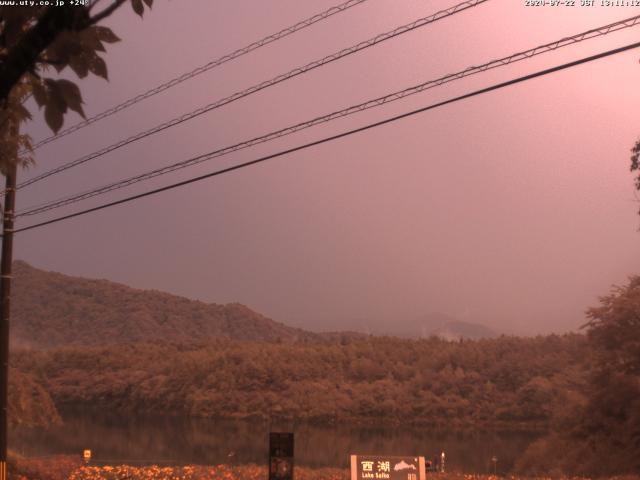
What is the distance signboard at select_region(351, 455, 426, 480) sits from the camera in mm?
12266

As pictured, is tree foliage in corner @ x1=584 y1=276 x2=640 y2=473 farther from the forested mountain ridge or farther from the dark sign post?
the forested mountain ridge

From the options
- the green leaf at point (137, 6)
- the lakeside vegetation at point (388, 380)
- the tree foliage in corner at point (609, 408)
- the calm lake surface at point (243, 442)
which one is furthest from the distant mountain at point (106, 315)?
the green leaf at point (137, 6)

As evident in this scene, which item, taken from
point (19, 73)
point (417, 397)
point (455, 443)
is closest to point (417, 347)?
point (417, 397)

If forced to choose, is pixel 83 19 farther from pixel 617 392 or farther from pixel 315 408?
pixel 315 408

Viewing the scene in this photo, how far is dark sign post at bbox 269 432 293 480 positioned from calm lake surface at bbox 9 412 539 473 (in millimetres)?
16480

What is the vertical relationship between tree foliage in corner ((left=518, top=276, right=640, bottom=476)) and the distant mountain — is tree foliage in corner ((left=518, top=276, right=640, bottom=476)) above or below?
below

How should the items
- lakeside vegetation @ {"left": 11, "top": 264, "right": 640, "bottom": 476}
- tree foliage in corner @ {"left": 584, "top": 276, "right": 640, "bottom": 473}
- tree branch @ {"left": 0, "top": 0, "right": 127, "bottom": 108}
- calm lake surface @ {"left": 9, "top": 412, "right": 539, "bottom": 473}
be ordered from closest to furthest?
tree branch @ {"left": 0, "top": 0, "right": 127, "bottom": 108} → tree foliage in corner @ {"left": 584, "top": 276, "right": 640, "bottom": 473} → lakeside vegetation @ {"left": 11, "top": 264, "right": 640, "bottom": 476} → calm lake surface @ {"left": 9, "top": 412, "right": 539, "bottom": 473}

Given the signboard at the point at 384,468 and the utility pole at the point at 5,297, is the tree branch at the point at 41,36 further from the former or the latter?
the utility pole at the point at 5,297

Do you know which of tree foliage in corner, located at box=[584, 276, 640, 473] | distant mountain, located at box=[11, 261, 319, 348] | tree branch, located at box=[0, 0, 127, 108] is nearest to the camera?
tree branch, located at box=[0, 0, 127, 108]

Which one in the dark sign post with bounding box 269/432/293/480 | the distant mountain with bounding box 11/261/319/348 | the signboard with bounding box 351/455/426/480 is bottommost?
the signboard with bounding box 351/455/426/480

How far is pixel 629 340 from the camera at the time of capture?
78.1 feet

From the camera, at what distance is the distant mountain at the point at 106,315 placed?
342 feet

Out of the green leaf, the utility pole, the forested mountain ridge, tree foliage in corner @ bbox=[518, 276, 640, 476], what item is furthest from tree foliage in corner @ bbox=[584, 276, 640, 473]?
the green leaf

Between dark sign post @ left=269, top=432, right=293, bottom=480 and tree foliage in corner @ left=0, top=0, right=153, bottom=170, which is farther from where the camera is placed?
dark sign post @ left=269, top=432, right=293, bottom=480
